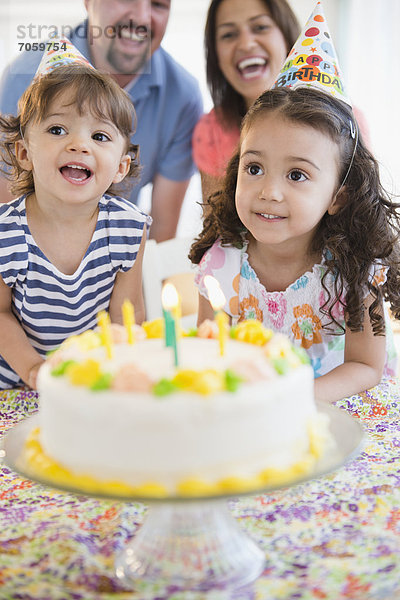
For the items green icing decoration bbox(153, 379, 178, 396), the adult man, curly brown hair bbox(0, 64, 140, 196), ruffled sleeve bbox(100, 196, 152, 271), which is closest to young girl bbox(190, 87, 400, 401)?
ruffled sleeve bbox(100, 196, 152, 271)

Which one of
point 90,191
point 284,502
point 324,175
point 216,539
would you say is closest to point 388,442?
point 284,502

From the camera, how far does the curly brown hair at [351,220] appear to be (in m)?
1.53

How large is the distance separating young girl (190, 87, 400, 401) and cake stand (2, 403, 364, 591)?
517 mm

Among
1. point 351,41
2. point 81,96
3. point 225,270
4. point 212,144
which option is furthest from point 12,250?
point 351,41

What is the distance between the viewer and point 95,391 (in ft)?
2.65

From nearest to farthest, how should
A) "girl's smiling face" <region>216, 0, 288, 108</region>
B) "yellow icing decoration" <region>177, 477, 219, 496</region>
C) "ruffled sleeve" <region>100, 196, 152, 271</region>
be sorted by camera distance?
"yellow icing decoration" <region>177, 477, 219, 496</region> → "ruffled sleeve" <region>100, 196, 152, 271</region> → "girl's smiling face" <region>216, 0, 288, 108</region>

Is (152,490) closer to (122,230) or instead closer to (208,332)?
(208,332)

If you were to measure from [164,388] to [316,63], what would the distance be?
1099 millimetres

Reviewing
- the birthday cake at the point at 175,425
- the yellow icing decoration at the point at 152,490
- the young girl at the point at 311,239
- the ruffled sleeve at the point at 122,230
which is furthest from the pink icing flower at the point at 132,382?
the ruffled sleeve at the point at 122,230

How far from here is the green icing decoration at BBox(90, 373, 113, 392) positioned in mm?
806

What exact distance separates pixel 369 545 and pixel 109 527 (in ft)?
1.22

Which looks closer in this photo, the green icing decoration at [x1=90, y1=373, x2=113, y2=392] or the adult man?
the green icing decoration at [x1=90, y1=373, x2=113, y2=392]

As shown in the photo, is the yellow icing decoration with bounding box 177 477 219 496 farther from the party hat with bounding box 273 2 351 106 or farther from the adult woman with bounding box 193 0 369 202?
the adult woman with bounding box 193 0 369 202

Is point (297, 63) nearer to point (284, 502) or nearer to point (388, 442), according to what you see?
point (388, 442)
